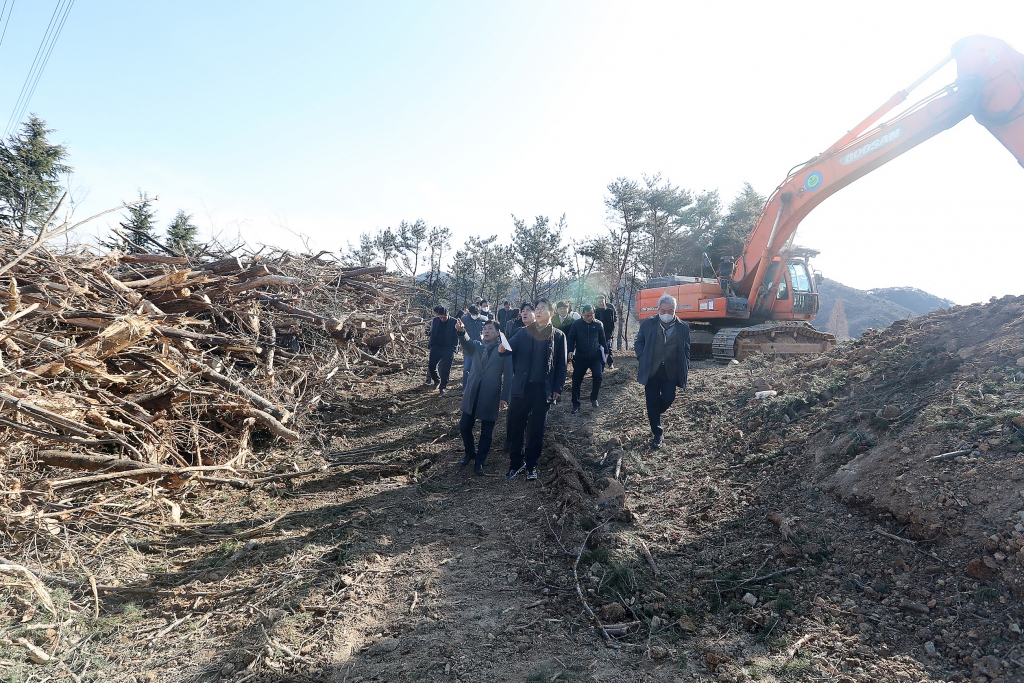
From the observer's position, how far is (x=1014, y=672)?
2389 mm

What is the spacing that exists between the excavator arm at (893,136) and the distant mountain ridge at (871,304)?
133 ft

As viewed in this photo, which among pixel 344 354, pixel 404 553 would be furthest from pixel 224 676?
pixel 344 354

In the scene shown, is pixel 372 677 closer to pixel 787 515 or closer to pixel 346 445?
pixel 787 515

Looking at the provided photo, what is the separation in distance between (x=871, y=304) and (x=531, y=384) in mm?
60046

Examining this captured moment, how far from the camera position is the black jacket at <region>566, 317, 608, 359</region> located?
7723mm

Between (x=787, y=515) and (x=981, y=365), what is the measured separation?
3140mm

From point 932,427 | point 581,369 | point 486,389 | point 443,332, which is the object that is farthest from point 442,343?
point 932,427

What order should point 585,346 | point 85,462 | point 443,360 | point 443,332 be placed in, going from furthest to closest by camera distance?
point 443,360, point 443,332, point 585,346, point 85,462

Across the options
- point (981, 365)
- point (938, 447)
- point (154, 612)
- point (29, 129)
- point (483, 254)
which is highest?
point (29, 129)

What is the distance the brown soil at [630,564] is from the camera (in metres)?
2.70

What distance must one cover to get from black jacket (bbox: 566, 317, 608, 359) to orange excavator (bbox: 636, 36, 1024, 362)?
4.30 meters

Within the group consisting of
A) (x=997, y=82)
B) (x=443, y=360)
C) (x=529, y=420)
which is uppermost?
(x=997, y=82)

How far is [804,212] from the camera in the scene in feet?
33.0

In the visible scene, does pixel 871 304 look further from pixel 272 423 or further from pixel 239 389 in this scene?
pixel 239 389
